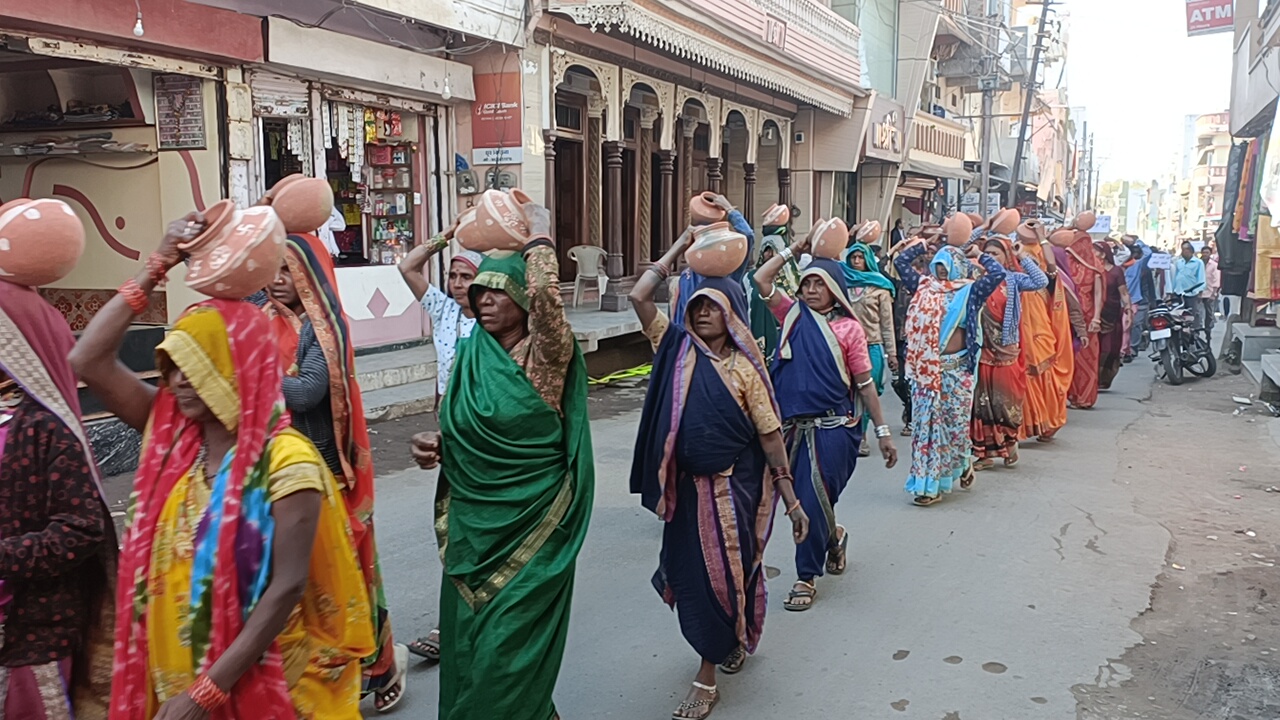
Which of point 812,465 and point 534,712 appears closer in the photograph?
point 534,712

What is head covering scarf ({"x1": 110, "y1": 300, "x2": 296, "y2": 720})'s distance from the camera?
Result: 199cm

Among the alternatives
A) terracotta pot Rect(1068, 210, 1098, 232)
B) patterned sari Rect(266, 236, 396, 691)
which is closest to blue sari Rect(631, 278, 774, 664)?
patterned sari Rect(266, 236, 396, 691)

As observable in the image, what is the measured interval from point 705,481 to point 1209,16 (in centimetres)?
1741

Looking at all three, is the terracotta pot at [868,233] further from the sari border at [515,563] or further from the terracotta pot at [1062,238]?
the sari border at [515,563]

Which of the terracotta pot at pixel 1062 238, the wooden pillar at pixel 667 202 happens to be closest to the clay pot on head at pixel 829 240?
the terracotta pot at pixel 1062 238

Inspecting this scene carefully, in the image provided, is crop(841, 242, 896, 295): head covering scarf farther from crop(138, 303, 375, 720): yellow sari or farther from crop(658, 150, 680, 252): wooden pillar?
crop(658, 150, 680, 252): wooden pillar

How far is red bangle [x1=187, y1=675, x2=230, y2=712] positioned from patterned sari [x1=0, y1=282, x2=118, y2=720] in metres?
0.57

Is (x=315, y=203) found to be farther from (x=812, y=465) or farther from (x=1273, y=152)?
(x=1273, y=152)

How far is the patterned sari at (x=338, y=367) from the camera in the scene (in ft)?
10.6

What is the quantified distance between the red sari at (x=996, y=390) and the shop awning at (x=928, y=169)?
16.8 metres

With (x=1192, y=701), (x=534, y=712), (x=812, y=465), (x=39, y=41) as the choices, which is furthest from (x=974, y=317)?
(x=39, y=41)

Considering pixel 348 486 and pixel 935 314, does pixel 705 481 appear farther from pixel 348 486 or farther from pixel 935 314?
pixel 935 314

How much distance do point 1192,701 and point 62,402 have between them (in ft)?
13.4

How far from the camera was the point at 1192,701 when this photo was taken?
13.0ft
